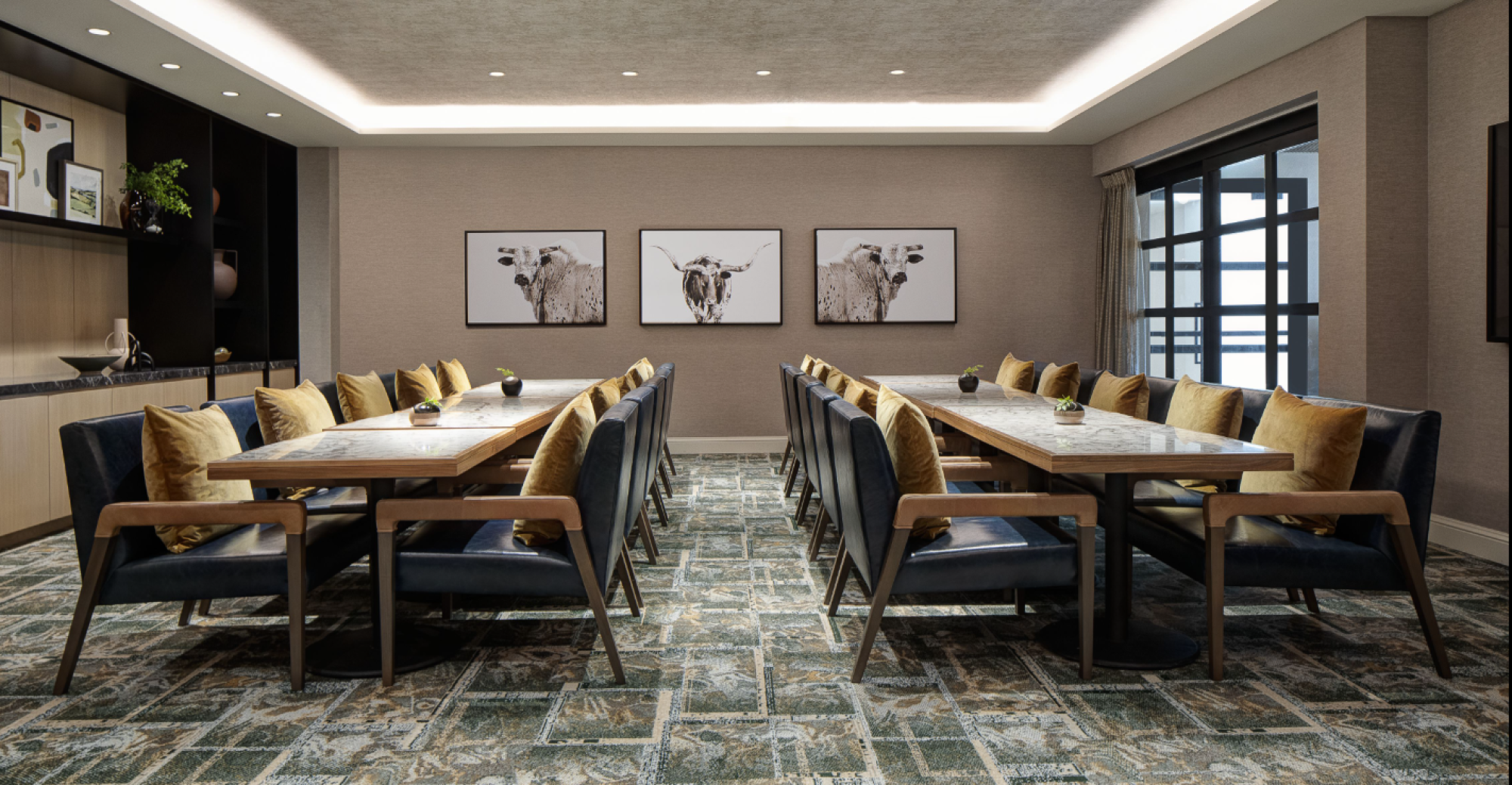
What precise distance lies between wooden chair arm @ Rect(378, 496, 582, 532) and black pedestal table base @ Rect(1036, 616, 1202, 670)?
1671mm

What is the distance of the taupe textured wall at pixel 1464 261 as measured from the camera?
164 inches

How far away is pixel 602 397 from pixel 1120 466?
199 cm

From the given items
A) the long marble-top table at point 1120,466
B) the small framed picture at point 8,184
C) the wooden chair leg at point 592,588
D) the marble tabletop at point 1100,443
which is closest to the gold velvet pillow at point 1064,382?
the marble tabletop at point 1100,443

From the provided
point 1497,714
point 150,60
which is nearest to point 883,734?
point 1497,714

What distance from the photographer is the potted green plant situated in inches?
230

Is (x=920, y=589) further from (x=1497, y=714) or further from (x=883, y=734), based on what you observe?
(x=1497, y=714)

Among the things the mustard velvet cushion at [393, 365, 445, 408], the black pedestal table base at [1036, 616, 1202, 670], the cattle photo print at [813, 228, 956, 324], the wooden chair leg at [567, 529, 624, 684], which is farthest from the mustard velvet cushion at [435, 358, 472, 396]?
the black pedestal table base at [1036, 616, 1202, 670]

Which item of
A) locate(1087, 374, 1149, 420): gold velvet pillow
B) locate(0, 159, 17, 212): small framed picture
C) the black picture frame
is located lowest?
locate(1087, 374, 1149, 420): gold velvet pillow

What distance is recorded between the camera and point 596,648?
298 centimetres

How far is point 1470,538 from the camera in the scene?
4.29 meters

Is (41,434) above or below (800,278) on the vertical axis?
below

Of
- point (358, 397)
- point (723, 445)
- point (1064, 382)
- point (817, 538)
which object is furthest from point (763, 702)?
point (723, 445)

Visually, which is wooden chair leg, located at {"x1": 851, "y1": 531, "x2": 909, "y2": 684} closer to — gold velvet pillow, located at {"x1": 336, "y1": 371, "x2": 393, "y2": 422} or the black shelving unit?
gold velvet pillow, located at {"x1": 336, "y1": 371, "x2": 393, "y2": 422}

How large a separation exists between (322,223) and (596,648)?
6.18 m
